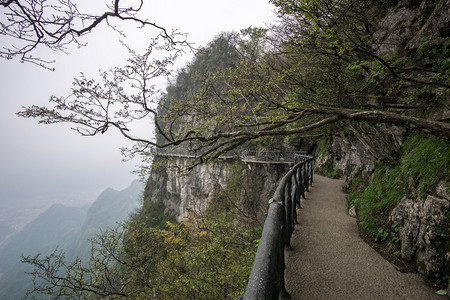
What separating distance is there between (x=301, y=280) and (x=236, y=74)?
6.65 meters

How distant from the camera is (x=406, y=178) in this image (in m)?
4.62

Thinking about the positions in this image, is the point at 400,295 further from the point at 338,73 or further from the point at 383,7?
→ the point at 383,7

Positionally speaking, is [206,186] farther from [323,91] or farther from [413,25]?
[413,25]

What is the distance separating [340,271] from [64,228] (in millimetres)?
207809

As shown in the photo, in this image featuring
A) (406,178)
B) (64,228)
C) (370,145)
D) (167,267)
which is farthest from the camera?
(64,228)

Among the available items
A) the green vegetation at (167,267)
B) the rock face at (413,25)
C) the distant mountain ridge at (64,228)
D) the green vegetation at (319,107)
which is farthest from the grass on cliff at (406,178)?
the distant mountain ridge at (64,228)

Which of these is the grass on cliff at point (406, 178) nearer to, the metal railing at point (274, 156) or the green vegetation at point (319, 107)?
the green vegetation at point (319, 107)

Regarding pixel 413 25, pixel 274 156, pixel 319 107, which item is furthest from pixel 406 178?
pixel 274 156

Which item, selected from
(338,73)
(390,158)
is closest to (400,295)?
(390,158)

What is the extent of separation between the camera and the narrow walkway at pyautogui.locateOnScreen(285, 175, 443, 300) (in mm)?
2445

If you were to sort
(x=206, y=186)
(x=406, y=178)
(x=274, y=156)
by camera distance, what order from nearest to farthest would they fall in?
(x=406, y=178) → (x=274, y=156) → (x=206, y=186)

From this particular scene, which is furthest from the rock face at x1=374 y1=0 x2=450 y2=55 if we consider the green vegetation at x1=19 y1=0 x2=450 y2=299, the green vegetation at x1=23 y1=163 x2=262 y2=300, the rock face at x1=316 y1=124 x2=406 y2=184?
the green vegetation at x1=23 y1=163 x2=262 y2=300

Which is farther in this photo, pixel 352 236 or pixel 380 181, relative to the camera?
pixel 380 181

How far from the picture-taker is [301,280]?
252 cm
